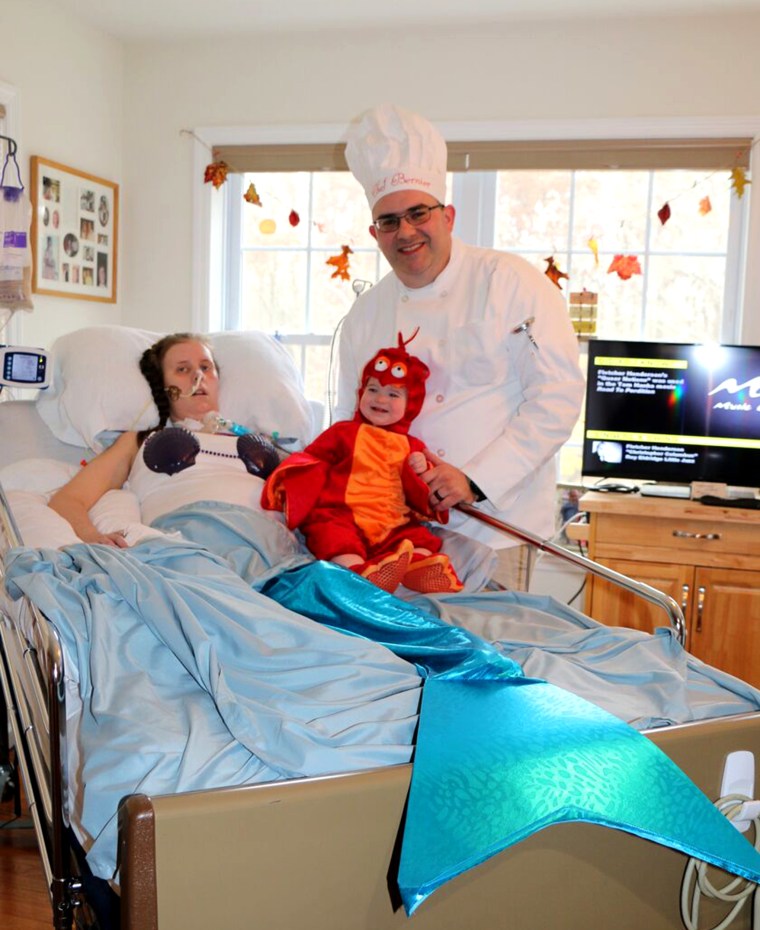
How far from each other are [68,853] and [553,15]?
10.7 feet

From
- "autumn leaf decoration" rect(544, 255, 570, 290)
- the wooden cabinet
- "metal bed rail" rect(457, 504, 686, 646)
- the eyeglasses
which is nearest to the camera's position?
"metal bed rail" rect(457, 504, 686, 646)

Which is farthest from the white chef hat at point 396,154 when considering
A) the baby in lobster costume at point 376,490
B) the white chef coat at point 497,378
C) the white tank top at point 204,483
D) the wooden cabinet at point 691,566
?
the wooden cabinet at point 691,566

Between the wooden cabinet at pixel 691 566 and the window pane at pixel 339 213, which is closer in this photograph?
the wooden cabinet at pixel 691 566

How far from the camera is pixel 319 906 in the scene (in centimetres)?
108

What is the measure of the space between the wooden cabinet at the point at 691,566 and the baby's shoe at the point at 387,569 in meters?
1.33

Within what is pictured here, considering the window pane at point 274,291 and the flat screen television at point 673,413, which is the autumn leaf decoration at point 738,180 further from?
the window pane at point 274,291

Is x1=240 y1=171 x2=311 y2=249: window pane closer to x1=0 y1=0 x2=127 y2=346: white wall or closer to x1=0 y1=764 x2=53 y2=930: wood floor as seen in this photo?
x1=0 y1=0 x2=127 y2=346: white wall

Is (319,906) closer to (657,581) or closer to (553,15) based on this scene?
(657,581)

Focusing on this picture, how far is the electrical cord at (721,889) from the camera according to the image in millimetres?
1282

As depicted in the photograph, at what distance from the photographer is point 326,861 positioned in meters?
1.08

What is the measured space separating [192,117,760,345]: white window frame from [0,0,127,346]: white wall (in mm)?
383

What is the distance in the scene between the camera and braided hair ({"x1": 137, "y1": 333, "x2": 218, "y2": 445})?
2404 mm

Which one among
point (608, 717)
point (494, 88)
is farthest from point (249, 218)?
point (608, 717)

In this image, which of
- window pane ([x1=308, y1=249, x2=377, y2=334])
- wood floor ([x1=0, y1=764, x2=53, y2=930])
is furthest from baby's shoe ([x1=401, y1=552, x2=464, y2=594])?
window pane ([x1=308, y1=249, x2=377, y2=334])
